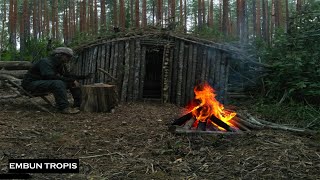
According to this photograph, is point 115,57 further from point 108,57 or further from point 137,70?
point 137,70

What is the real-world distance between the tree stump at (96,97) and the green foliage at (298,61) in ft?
17.0

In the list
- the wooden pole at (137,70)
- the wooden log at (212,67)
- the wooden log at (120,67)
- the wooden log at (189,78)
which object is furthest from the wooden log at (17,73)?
the wooden log at (212,67)

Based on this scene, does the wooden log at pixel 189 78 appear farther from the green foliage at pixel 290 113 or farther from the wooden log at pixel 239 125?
the wooden log at pixel 239 125

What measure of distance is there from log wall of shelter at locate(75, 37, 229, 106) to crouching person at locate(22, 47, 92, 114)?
253cm

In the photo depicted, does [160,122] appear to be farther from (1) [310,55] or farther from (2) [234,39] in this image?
(2) [234,39]

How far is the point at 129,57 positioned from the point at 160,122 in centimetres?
371

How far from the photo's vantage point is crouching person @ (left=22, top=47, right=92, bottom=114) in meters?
7.20

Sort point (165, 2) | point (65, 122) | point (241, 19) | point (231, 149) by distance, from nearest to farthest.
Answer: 1. point (231, 149)
2. point (65, 122)
3. point (241, 19)
4. point (165, 2)

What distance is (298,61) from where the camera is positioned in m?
9.16

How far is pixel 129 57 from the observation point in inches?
395

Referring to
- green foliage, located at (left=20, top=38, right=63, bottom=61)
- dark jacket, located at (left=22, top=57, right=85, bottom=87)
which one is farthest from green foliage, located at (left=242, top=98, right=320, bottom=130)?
green foliage, located at (left=20, top=38, right=63, bottom=61)

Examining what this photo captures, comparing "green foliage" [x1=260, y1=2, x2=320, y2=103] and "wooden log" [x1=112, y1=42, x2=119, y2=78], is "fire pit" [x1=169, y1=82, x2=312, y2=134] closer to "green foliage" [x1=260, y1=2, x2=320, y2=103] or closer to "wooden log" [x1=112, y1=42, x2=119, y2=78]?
"green foliage" [x1=260, y1=2, x2=320, y2=103]

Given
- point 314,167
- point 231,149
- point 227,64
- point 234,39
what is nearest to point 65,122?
point 231,149

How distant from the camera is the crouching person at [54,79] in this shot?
23.6ft
